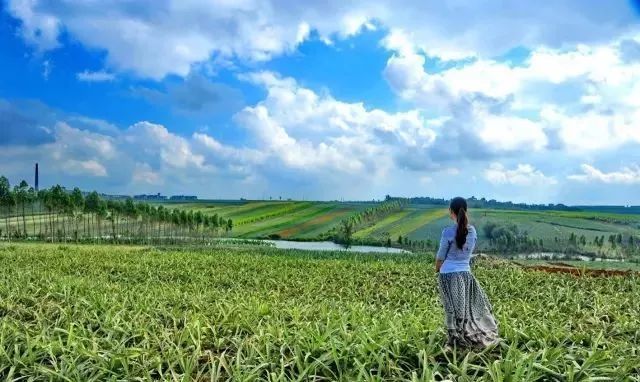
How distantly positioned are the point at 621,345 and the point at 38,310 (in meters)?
7.82

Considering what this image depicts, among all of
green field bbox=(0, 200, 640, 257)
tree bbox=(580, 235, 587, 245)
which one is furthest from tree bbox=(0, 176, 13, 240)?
tree bbox=(580, 235, 587, 245)

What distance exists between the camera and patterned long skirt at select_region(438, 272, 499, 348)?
18.1 feet

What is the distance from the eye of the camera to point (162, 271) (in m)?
18.8

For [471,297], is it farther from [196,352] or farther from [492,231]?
[492,231]

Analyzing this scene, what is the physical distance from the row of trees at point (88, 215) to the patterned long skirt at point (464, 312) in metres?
68.1

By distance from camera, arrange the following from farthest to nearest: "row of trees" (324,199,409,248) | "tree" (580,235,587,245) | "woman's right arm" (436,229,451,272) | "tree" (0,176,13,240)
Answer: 1. "row of trees" (324,199,409,248)
2. "tree" (580,235,587,245)
3. "tree" (0,176,13,240)
4. "woman's right arm" (436,229,451,272)

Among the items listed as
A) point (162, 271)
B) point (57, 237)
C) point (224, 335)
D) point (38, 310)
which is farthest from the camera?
point (57, 237)

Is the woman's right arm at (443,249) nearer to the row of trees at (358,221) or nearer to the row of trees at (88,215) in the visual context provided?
the row of trees at (88,215)

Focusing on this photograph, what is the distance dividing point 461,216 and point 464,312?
1.00 meters

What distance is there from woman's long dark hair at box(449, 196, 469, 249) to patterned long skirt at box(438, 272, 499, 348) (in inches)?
17.0

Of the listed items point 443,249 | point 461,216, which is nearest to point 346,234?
point 443,249

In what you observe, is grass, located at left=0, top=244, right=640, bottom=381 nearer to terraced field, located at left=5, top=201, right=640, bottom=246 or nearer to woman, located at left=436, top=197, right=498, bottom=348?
woman, located at left=436, top=197, right=498, bottom=348

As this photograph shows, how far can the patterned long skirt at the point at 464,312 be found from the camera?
552 centimetres

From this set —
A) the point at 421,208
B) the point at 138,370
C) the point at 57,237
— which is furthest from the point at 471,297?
the point at 421,208
